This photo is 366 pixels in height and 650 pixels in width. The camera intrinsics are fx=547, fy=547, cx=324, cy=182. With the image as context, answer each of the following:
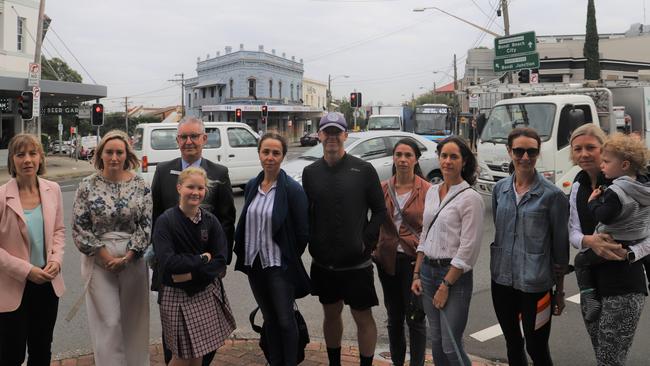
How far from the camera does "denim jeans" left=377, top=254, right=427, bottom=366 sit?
3887 millimetres

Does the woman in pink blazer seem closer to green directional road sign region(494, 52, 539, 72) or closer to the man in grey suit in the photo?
the man in grey suit

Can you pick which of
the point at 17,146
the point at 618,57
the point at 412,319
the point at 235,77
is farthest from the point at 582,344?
the point at 235,77

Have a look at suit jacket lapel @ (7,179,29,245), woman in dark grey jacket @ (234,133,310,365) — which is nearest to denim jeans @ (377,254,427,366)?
woman in dark grey jacket @ (234,133,310,365)

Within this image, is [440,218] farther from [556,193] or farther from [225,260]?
[225,260]

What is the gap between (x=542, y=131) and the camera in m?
10.2

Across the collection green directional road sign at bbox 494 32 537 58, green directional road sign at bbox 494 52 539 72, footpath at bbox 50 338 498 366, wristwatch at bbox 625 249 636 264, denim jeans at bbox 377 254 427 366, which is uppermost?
green directional road sign at bbox 494 32 537 58

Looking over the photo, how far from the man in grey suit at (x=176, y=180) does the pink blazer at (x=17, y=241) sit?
0.66 meters

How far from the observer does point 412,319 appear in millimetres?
3752

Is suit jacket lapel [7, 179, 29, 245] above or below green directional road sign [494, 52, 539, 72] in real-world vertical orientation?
below

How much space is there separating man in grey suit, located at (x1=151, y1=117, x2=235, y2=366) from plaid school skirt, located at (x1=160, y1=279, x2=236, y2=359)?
1.68 feet

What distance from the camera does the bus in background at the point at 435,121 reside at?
1117 inches

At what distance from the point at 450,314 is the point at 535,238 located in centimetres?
68

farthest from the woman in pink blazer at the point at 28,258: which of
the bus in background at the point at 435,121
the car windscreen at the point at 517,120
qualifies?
the bus in background at the point at 435,121

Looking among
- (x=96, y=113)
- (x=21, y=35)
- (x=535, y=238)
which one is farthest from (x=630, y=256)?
(x=21, y=35)
